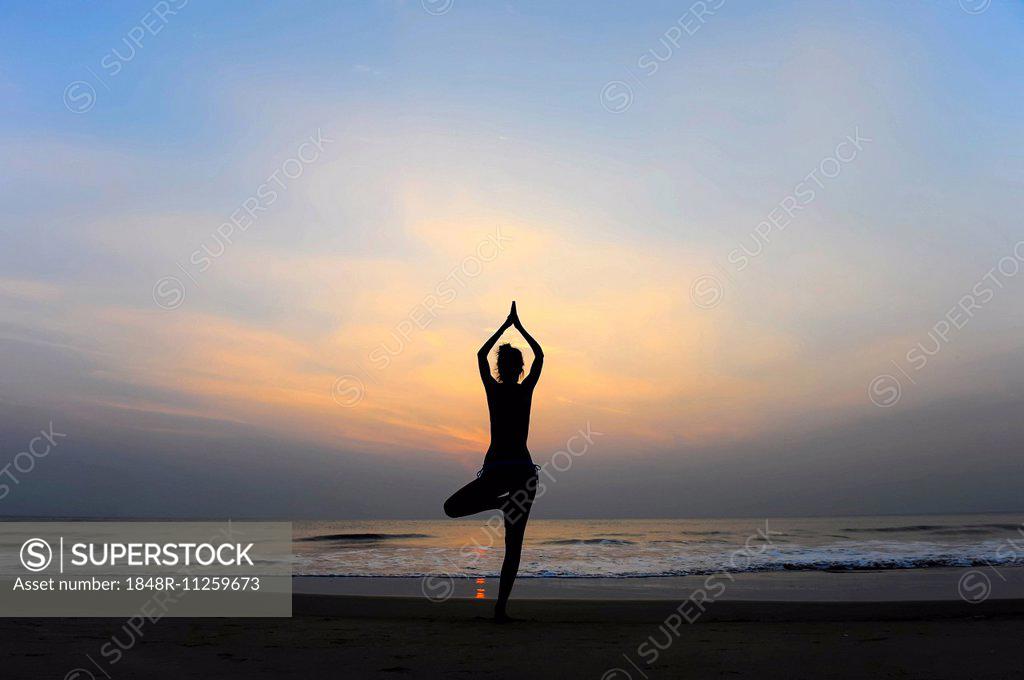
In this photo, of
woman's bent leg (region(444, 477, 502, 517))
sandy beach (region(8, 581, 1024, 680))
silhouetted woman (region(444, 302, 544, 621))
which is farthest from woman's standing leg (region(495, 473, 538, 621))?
sandy beach (region(8, 581, 1024, 680))

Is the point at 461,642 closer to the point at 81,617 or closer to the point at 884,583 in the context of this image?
the point at 81,617

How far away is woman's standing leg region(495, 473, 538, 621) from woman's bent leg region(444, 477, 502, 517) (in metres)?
0.19

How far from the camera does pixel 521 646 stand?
18.7ft

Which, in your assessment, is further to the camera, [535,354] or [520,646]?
[535,354]

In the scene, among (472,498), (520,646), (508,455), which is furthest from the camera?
(508,455)

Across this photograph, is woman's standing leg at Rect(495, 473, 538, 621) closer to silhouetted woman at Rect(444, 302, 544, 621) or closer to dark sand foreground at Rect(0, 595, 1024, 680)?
silhouetted woman at Rect(444, 302, 544, 621)

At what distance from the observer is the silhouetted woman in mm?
6539

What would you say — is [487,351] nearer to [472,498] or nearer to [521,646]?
[472,498]

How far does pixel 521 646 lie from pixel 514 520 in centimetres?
126

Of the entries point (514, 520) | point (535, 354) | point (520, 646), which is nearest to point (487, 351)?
point (535, 354)

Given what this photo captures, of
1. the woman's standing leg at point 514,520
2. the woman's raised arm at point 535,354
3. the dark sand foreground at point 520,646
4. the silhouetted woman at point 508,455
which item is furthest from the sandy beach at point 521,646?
the woman's raised arm at point 535,354

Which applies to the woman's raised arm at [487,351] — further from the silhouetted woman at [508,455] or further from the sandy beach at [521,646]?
the sandy beach at [521,646]

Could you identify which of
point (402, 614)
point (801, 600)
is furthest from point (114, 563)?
point (801, 600)

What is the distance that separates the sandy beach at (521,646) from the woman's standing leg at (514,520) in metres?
0.36
